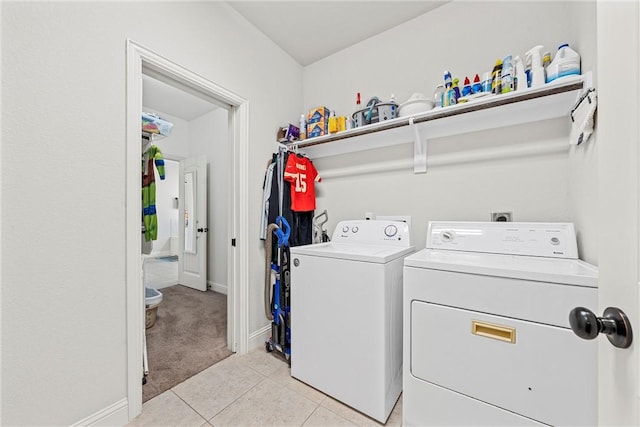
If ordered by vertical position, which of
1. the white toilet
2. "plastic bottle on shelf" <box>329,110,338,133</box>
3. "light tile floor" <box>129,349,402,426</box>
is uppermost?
"plastic bottle on shelf" <box>329,110,338,133</box>

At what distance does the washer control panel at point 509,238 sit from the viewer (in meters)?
1.28

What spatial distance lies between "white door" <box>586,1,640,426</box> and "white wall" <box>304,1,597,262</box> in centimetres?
86

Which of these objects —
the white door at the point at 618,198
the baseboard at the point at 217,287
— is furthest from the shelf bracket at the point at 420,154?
the baseboard at the point at 217,287

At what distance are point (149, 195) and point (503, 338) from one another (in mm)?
2170

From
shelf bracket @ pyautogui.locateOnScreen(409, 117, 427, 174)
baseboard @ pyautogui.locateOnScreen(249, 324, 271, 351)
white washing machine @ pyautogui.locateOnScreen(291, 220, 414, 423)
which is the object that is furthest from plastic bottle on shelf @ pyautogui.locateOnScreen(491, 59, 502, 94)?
baseboard @ pyautogui.locateOnScreen(249, 324, 271, 351)

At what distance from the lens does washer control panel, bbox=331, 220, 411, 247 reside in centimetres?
182

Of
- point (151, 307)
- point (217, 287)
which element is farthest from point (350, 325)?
point (217, 287)

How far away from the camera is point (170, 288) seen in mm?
3912

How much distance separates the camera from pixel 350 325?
4.69 feet

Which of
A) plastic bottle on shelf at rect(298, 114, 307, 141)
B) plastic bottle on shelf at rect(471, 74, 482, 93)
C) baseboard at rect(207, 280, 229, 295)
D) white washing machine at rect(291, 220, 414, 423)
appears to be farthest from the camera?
baseboard at rect(207, 280, 229, 295)

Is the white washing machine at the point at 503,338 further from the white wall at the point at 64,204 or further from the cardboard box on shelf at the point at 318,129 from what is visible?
the white wall at the point at 64,204

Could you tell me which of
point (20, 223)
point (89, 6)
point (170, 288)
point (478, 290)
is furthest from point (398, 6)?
point (170, 288)

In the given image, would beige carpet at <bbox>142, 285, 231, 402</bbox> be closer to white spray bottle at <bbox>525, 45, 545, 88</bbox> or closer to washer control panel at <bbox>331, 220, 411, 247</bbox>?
washer control panel at <bbox>331, 220, 411, 247</bbox>

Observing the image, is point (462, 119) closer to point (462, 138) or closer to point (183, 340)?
point (462, 138)
